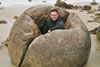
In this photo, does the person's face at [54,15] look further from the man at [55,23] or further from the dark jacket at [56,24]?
the dark jacket at [56,24]

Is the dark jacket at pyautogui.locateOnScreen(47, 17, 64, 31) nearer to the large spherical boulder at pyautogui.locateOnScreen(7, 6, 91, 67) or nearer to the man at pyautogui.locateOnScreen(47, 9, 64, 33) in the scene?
the man at pyautogui.locateOnScreen(47, 9, 64, 33)

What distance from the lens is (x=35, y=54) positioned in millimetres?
3863

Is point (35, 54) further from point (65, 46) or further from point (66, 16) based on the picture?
point (66, 16)

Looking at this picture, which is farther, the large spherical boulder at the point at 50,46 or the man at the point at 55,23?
the man at the point at 55,23

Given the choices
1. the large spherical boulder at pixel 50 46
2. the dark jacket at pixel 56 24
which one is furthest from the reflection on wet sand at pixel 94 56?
the dark jacket at pixel 56 24

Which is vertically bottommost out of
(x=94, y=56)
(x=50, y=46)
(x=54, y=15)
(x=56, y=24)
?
(x=94, y=56)

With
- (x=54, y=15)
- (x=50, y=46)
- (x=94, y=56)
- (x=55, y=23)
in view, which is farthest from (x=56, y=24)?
(x=94, y=56)

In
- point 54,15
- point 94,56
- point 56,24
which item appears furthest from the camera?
point 94,56

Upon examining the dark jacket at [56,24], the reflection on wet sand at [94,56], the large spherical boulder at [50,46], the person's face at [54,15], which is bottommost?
the reflection on wet sand at [94,56]

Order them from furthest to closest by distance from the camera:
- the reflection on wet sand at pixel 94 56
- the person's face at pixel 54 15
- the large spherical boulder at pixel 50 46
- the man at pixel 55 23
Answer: the reflection on wet sand at pixel 94 56 < the man at pixel 55 23 < the person's face at pixel 54 15 < the large spherical boulder at pixel 50 46

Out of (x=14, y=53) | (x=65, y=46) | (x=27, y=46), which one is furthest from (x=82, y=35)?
(x=14, y=53)

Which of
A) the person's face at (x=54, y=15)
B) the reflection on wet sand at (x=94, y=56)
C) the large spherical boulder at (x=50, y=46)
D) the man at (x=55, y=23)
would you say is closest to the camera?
the large spherical boulder at (x=50, y=46)

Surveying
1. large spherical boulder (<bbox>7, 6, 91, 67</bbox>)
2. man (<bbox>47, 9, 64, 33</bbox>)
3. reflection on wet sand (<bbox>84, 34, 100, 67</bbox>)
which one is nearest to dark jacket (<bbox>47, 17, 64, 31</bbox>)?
man (<bbox>47, 9, 64, 33</bbox>)

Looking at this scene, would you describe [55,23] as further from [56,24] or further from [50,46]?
[50,46]
